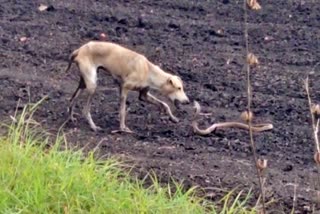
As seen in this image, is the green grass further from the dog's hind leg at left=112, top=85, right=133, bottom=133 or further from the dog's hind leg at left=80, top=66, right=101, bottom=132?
the dog's hind leg at left=80, top=66, right=101, bottom=132

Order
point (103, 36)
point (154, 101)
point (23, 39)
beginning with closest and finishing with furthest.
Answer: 1. point (154, 101)
2. point (23, 39)
3. point (103, 36)

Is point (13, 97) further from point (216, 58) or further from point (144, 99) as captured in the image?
point (216, 58)

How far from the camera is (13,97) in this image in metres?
8.39

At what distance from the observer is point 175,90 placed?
831 cm

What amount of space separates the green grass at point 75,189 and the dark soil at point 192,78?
1.21ft

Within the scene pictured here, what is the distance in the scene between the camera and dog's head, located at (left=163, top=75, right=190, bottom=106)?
8266 millimetres

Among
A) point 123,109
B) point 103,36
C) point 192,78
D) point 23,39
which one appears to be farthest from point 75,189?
point 103,36

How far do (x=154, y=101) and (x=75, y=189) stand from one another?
7.63ft

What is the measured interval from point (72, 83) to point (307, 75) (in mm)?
1891

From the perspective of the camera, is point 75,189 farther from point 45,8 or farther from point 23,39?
point 45,8

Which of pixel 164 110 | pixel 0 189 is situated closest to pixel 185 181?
pixel 0 189

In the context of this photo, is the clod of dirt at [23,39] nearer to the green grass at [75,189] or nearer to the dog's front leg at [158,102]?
the dog's front leg at [158,102]

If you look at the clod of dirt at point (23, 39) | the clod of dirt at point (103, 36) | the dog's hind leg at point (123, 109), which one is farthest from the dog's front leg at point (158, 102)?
the clod of dirt at point (23, 39)

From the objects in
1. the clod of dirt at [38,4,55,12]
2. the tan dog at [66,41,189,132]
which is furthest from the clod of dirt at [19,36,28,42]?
the tan dog at [66,41,189,132]
